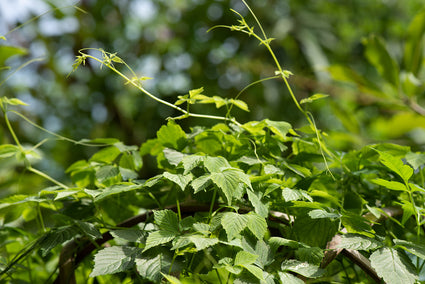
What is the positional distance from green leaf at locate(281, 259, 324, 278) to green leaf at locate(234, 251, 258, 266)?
0.03 metres

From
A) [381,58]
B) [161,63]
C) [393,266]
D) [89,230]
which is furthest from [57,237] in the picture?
[161,63]

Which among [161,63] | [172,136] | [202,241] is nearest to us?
[202,241]

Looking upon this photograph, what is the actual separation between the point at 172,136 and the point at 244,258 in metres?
0.14

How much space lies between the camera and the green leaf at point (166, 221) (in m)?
0.28

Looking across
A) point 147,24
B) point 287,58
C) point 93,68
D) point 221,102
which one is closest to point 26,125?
point 93,68

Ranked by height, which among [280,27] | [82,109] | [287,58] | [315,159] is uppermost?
[315,159]

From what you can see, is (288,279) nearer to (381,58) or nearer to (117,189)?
(117,189)

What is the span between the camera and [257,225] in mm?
268

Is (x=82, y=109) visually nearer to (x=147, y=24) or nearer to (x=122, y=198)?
(x=147, y=24)

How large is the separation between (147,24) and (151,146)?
5.52 ft

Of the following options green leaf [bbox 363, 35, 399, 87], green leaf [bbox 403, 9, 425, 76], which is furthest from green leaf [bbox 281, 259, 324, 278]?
green leaf [bbox 403, 9, 425, 76]

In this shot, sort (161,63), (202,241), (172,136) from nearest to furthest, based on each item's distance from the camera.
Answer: (202,241) < (172,136) < (161,63)

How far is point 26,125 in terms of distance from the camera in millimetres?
1715

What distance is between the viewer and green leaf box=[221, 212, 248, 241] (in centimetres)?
26
